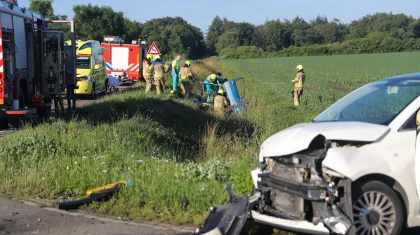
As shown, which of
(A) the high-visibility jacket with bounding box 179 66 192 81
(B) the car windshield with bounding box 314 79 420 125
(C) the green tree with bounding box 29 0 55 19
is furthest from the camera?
(C) the green tree with bounding box 29 0 55 19

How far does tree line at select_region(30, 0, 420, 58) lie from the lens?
7656 centimetres

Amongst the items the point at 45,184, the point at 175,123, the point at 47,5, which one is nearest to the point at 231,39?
the point at 47,5

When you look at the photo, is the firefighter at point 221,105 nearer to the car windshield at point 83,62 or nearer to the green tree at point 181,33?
the car windshield at point 83,62

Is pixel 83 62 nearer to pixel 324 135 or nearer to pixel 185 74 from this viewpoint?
pixel 185 74

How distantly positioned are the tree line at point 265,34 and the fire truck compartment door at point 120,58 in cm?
3764

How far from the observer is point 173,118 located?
17.5m

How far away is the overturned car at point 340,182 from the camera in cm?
525

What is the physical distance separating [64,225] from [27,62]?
9484mm

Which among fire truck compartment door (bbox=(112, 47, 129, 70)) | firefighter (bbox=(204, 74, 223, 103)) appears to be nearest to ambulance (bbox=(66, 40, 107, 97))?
firefighter (bbox=(204, 74, 223, 103))

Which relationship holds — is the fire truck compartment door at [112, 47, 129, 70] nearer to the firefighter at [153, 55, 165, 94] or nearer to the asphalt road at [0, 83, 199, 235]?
the firefighter at [153, 55, 165, 94]

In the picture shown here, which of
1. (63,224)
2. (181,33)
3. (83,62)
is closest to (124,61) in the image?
(83,62)

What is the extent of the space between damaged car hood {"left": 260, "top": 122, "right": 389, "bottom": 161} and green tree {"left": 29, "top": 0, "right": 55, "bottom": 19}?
40.2 metres

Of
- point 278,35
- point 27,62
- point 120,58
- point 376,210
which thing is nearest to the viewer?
point 376,210

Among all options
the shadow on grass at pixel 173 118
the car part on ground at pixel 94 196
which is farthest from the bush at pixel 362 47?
the car part on ground at pixel 94 196
